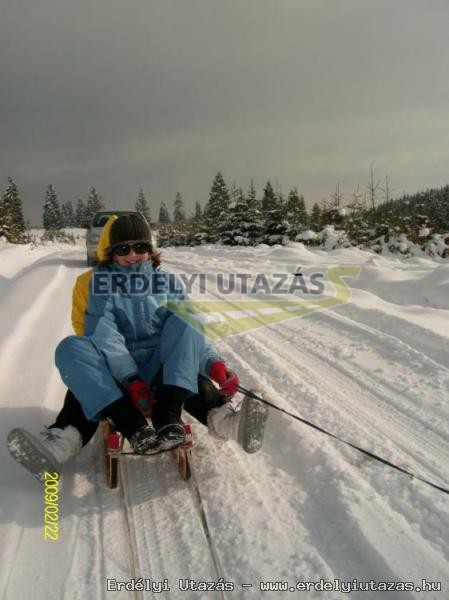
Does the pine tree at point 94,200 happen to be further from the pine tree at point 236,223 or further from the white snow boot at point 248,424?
the white snow boot at point 248,424

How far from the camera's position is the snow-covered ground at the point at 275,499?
1693 millimetres

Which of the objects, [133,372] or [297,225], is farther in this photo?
[297,225]

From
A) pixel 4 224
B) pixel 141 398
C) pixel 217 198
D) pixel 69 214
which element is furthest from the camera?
pixel 69 214

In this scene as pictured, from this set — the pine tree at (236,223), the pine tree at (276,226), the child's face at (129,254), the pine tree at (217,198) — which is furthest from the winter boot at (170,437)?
the pine tree at (217,198)

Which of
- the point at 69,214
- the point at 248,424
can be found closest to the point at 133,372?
the point at 248,424

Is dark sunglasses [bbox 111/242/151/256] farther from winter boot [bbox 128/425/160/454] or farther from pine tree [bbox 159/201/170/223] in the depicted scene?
pine tree [bbox 159/201/170/223]

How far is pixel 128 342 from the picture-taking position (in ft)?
9.02

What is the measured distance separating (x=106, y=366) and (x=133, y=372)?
0.16 m

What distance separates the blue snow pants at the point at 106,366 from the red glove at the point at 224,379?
0.13m

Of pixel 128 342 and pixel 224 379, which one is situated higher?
pixel 128 342

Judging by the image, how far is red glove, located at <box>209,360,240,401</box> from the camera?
2.59 metres

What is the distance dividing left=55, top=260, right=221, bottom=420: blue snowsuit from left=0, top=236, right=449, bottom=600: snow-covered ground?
469 millimetres

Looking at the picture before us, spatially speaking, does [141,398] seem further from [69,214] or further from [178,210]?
[69,214]
